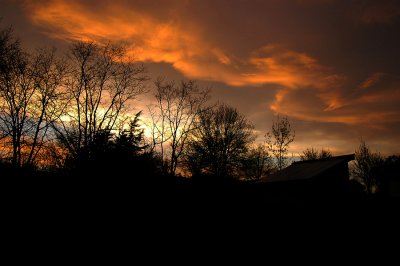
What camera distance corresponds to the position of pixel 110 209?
10898mm

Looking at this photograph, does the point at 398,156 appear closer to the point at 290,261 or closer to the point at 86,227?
the point at 290,261

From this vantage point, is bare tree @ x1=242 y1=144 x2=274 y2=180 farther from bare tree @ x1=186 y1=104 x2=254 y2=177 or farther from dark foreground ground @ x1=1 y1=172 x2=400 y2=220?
dark foreground ground @ x1=1 y1=172 x2=400 y2=220

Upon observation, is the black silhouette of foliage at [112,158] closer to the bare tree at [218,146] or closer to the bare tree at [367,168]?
the bare tree at [218,146]

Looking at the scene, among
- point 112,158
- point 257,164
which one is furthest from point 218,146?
point 112,158

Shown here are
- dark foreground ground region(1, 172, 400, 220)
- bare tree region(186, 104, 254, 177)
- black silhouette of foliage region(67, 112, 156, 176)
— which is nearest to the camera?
dark foreground ground region(1, 172, 400, 220)

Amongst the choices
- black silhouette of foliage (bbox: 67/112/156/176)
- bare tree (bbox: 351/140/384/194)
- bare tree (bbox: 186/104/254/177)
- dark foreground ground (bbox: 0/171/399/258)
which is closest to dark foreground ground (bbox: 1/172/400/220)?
dark foreground ground (bbox: 0/171/399/258)

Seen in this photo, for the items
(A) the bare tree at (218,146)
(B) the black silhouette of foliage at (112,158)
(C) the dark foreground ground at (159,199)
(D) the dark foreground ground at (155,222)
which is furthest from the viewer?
(A) the bare tree at (218,146)

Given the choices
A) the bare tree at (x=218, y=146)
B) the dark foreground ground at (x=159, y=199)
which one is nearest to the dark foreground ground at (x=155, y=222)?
the dark foreground ground at (x=159, y=199)

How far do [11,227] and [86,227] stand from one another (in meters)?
2.22

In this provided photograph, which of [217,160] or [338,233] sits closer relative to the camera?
[338,233]

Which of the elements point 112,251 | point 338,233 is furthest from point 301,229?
point 112,251

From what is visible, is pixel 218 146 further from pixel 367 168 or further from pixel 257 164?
pixel 367 168

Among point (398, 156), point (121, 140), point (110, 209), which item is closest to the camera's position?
point (110, 209)

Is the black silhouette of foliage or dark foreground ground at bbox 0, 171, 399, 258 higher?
the black silhouette of foliage
